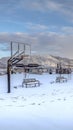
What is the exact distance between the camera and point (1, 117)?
10.7m

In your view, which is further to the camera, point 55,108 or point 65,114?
point 55,108

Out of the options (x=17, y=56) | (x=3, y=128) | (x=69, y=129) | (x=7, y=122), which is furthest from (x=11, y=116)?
(x=17, y=56)

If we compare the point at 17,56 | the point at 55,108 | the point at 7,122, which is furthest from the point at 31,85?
the point at 7,122

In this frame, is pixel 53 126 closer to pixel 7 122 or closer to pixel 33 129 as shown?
pixel 33 129

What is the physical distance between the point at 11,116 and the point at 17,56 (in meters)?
14.4

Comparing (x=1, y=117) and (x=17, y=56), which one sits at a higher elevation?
(x=17, y=56)

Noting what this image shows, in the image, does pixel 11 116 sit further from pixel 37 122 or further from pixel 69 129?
pixel 69 129

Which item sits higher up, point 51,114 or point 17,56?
point 17,56

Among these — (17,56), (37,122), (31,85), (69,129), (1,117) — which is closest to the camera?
(69,129)

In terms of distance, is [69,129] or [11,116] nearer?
[69,129]

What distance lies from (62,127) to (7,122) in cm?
191

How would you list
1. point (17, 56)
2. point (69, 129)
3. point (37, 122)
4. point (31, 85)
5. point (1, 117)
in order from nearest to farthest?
point (69, 129), point (37, 122), point (1, 117), point (17, 56), point (31, 85)

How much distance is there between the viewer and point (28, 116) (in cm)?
1072

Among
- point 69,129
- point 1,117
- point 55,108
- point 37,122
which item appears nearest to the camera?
point 69,129
